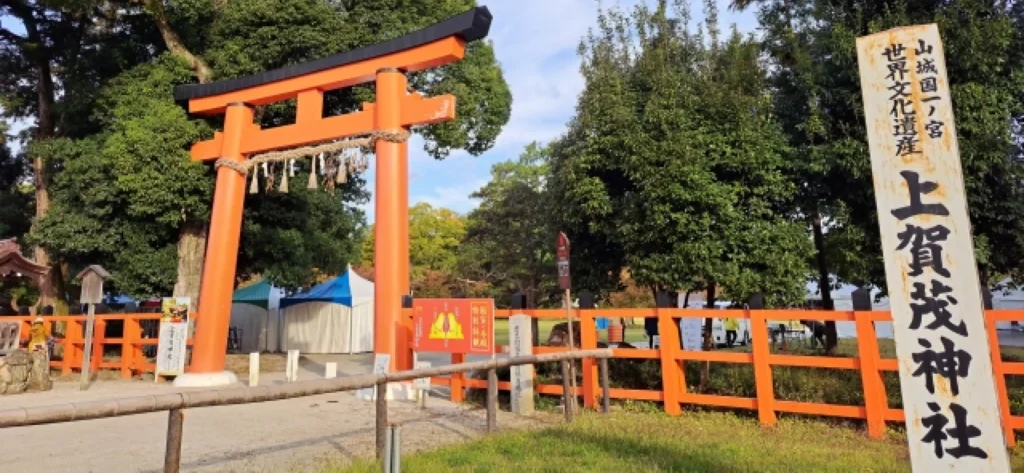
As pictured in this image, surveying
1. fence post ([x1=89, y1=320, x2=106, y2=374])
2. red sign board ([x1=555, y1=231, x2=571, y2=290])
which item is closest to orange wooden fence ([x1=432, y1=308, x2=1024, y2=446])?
red sign board ([x1=555, y1=231, x2=571, y2=290])

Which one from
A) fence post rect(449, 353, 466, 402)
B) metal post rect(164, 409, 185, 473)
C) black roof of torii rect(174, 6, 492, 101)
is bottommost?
fence post rect(449, 353, 466, 402)

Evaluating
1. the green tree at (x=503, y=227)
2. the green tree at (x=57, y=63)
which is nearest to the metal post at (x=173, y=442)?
the green tree at (x=57, y=63)

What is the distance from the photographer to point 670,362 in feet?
21.8

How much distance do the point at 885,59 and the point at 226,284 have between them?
9.75 metres

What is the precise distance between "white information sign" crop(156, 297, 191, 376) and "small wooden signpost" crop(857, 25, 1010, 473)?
1103 centimetres

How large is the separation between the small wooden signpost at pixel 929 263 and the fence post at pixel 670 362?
12.8ft

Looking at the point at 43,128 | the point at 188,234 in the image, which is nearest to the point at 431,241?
the point at 43,128

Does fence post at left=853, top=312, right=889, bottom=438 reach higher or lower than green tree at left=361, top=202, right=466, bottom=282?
lower

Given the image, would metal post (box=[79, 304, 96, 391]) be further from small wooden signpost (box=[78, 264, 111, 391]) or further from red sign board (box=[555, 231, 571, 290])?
red sign board (box=[555, 231, 571, 290])

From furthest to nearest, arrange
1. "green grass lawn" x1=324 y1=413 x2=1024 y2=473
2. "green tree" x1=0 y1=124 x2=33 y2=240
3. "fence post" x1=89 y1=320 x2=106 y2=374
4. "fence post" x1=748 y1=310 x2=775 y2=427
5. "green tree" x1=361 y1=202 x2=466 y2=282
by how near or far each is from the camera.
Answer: "green tree" x1=361 y1=202 x2=466 y2=282 → "green tree" x1=0 y1=124 x2=33 y2=240 → "fence post" x1=89 y1=320 x2=106 y2=374 → "fence post" x1=748 y1=310 x2=775 y2=427 → "green grass lawn" x1=324 y1=413 x2=1024 y2=473

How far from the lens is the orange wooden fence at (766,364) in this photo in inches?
211

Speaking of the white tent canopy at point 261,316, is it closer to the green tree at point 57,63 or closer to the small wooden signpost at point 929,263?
the green tree at point 57,63

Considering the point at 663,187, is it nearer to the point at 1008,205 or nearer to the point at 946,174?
the point at 1008,205

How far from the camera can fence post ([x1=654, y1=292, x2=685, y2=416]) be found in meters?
6.58
